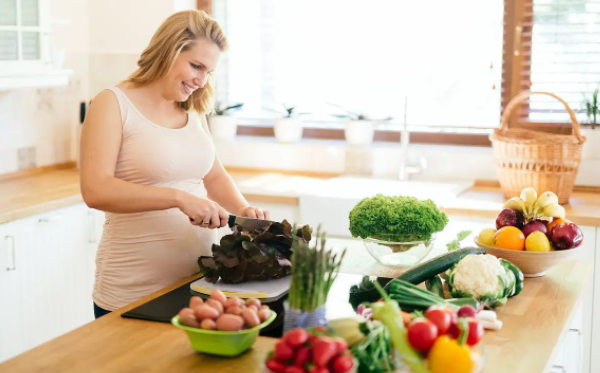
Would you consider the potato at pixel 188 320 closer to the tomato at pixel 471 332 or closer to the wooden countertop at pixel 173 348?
the wooden countertop at pixel 173 348

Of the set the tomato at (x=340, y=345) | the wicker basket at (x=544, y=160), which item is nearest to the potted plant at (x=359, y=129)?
the wicker basket at (x=544, y=160)

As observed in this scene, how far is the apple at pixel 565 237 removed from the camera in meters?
2.29

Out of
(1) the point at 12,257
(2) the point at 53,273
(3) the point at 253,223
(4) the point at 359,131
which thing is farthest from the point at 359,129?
(3) the point at 253,223

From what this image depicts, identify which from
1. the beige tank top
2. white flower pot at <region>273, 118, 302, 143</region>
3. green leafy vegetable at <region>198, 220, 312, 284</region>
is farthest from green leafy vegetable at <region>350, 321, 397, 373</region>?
white flower pot at <region>273, 118, 302, 143</region>

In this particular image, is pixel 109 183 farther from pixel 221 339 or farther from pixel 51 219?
pixel 51 219

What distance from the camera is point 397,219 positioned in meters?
2.18

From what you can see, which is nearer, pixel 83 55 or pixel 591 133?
pixel 591 133

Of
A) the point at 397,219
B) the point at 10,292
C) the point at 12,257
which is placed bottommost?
the point at 10,292

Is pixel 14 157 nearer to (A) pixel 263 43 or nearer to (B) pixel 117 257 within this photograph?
(A) pixel 263 43

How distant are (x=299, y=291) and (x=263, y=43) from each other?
3.12 metres

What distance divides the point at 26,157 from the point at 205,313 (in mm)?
2736

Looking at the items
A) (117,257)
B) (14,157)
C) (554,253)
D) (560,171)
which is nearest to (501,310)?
(554,253)

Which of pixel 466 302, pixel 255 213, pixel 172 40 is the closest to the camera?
pixel 466 302

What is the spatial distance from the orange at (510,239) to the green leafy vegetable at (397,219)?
20 centimetres
